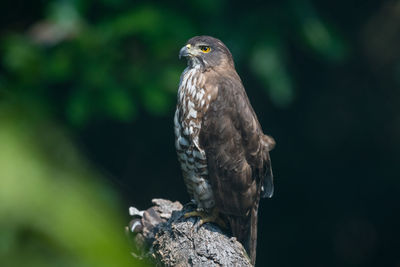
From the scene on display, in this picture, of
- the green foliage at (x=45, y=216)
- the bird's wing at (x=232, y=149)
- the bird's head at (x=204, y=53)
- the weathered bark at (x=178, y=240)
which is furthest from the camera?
the bird's head at (x=204, y=53)

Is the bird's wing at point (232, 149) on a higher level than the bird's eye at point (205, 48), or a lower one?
lower

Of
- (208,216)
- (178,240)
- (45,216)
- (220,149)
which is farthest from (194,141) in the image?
(45,216)

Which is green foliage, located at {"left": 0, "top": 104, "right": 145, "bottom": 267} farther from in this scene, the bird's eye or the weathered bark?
the bird's eye

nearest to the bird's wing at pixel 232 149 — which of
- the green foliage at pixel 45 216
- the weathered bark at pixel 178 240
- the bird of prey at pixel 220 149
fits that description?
the bird of prey at pixel 220 149

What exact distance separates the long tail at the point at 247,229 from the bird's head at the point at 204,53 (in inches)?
37.5

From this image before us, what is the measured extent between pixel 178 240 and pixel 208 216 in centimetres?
36

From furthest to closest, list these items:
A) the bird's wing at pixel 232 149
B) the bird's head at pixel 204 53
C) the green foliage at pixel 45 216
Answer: the bird's head at pixel 204 53 → the bird's wing at pixel 232 149 → the green foliage at pixel 45 216

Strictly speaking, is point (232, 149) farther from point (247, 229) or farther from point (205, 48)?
point (205, 48)

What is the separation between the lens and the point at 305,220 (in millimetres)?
6582

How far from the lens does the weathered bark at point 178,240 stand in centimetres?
276

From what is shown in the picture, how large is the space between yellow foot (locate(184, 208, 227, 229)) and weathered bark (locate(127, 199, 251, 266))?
26mm

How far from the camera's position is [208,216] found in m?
3.23

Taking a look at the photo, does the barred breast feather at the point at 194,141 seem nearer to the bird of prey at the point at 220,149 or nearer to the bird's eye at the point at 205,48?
the bird of prey at the point at 220,149

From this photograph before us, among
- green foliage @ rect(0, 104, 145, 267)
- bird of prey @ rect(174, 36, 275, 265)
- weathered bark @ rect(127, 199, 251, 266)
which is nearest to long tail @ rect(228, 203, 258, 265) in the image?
bird of prey @ rect(174, 36, 275, 265)
